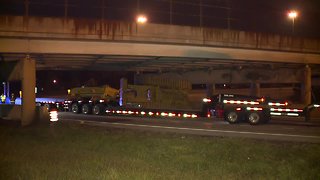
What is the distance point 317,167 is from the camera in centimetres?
1152

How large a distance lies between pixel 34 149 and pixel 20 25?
39.7ft

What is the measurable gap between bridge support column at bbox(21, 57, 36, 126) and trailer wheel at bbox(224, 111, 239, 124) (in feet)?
37.2

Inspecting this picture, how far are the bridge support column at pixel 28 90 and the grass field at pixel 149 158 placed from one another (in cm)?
844

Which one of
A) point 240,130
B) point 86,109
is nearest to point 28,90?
point 86,109

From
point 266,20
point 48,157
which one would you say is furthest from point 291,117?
point 48,157

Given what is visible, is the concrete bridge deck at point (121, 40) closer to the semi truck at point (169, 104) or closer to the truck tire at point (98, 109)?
the semi truck at point (169, 104)

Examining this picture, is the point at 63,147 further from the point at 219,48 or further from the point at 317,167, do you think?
the point at 219,48

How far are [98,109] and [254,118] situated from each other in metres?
12.9

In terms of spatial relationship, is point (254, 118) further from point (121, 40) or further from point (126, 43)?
point (121, 40)

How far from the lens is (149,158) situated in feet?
41.4

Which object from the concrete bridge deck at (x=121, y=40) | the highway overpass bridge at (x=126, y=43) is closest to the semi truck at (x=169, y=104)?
the highway overpass bridge at (x=126, y=43)

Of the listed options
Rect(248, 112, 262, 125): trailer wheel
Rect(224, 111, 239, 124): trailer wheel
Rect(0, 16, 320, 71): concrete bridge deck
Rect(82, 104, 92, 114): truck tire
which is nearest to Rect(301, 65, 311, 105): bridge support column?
Rect(0, 16, 320, 71): concrete bridge deck

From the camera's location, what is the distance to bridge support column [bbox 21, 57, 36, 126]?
2614 cm

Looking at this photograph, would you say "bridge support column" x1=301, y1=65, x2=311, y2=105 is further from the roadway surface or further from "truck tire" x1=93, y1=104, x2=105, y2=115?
"truck tire" x1=93, y1=104, x2=105, y2=115
